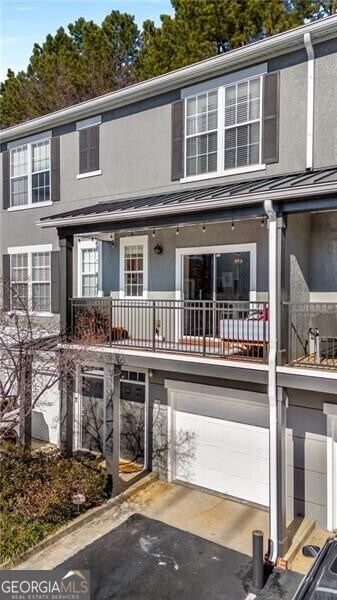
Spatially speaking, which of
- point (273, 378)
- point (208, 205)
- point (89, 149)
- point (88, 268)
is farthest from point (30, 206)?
point (273, 378)

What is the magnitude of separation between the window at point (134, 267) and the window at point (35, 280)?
2.57 meters

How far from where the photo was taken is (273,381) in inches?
289

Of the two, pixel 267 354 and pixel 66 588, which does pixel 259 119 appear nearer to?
pixel 267 354

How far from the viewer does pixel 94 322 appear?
10.2 meters

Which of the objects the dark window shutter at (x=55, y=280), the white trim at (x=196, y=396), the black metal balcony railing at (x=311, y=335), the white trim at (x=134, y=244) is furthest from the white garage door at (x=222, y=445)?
the dark window shutter at (x=55, y=280)

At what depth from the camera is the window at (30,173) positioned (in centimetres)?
1299

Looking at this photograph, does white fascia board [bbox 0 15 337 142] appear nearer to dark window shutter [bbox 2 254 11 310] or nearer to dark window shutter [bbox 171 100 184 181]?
dark window shutter [bbox 171 100 184 181]

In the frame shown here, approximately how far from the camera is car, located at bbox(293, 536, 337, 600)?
14.3 feet

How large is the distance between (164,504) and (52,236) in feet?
25.9

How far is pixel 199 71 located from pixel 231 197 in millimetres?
4081

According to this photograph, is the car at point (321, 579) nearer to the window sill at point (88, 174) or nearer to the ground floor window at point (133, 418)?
the ground floor window at point (133, 418)

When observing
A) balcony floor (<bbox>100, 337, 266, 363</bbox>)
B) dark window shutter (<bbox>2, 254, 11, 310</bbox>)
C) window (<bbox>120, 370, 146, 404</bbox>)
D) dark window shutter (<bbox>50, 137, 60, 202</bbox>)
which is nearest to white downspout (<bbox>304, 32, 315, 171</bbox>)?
balcony floor (<bbox>100, 337, 266, 363</bbox>)

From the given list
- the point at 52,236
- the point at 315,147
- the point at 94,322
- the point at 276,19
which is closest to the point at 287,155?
the point at 315,147

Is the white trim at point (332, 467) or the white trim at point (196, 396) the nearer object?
the white trim at point (332, 467)
